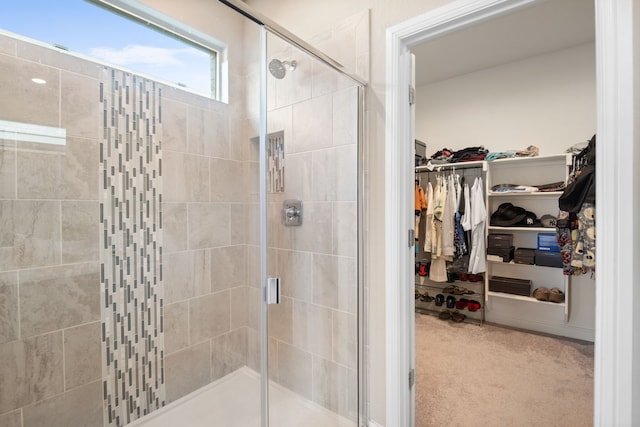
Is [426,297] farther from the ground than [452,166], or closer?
closer

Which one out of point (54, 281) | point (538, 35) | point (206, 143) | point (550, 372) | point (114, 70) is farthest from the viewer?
point (538, 35)

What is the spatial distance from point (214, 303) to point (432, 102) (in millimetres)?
3499

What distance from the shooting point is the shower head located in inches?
55.8

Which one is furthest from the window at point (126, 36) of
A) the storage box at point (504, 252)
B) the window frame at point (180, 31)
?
the storage box at point (504, 252)

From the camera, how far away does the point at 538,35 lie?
2.71 m

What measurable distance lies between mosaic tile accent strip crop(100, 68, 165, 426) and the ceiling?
7.17ft

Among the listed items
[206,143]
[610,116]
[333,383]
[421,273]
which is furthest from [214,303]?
[421,273]

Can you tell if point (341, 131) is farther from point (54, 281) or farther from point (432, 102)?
point (432, 102)

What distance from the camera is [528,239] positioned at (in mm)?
3217

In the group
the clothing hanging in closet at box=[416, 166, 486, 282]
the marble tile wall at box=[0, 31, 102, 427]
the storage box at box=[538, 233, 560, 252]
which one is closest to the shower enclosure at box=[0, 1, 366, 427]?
the marble tile wall at box=[0, 31, 102, 427]

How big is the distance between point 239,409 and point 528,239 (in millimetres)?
3225

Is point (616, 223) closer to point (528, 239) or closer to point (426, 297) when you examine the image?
point (528, 239)

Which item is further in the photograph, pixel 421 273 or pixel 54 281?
pixel 421 273

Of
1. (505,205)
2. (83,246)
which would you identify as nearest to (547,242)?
(505,205)
